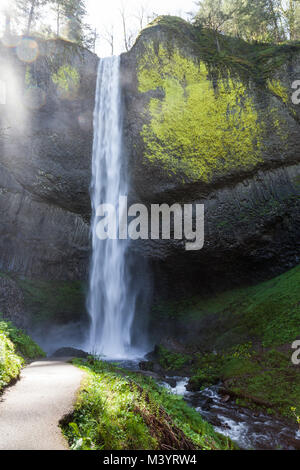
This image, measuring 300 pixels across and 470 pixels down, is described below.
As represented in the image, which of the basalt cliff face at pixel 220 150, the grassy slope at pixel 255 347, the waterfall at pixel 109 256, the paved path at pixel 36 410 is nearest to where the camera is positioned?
the paved path at pixel 36 410

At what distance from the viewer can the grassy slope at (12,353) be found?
4.69 m

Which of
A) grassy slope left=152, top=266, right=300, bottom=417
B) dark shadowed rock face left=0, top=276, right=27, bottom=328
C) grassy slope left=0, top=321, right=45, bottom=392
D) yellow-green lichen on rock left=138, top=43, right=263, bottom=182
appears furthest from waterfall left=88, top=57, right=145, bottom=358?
grassy slope left=0, top=321, right=45, bottom=392

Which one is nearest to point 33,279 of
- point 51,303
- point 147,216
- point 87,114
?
point 51,303

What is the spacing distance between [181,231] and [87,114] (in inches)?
393

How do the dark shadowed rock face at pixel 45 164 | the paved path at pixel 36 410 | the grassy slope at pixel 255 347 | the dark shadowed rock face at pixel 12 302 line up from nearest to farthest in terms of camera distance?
the paved path at pixel 36 410 < the grassy slope at pixel 255 347 < the dark shadowed rock face at pixel 12 302 < the dark shadowed rock face at pixel 45 164

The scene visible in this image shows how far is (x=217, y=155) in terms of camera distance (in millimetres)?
15398

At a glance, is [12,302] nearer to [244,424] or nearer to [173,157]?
[173,157]

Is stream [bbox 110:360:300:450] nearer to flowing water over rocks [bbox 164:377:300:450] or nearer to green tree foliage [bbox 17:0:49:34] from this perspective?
flowing water over rocks [bbox 164:377:300:450]

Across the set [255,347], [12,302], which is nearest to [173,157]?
[255,347]

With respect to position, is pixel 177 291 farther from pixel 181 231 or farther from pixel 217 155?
pixel 217 155

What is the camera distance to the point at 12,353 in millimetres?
6430

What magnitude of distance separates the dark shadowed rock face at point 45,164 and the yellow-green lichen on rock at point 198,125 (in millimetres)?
4772

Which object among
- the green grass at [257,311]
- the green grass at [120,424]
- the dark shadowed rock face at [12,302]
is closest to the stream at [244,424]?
the green grass at [120,424]

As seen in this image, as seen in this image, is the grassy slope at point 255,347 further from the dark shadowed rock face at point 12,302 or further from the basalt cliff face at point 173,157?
the dark shadowed rock face at point 12,302
